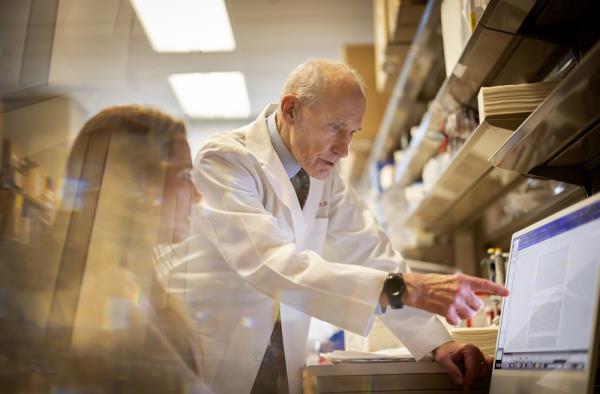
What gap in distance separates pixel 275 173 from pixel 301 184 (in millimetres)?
128

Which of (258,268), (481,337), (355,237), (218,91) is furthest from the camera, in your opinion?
(218,91)

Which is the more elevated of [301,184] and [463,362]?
[301,184]

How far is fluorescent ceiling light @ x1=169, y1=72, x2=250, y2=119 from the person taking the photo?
9.52ft

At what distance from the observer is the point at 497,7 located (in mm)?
1234

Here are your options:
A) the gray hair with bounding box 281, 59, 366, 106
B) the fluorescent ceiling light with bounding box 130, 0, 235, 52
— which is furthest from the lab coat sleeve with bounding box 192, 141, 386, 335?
the fluorescent ceiling light with bounding box 130, 0, 235, 52

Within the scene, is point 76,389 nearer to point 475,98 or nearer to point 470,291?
point 470,291

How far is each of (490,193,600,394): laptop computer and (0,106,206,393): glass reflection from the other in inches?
25.9

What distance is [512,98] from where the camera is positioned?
127cm

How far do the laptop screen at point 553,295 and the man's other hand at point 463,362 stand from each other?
0.32ft

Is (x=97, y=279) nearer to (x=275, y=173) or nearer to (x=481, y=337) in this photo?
(x=275, y=173)

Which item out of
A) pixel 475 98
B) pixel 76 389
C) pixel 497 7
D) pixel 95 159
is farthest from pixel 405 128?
pixel 76 389

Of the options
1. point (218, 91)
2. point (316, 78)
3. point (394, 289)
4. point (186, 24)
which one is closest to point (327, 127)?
point (316, 78)

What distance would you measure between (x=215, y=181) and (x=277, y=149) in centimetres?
27

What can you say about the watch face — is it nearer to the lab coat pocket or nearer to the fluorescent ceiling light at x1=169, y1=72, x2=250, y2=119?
the lab coat pocket
